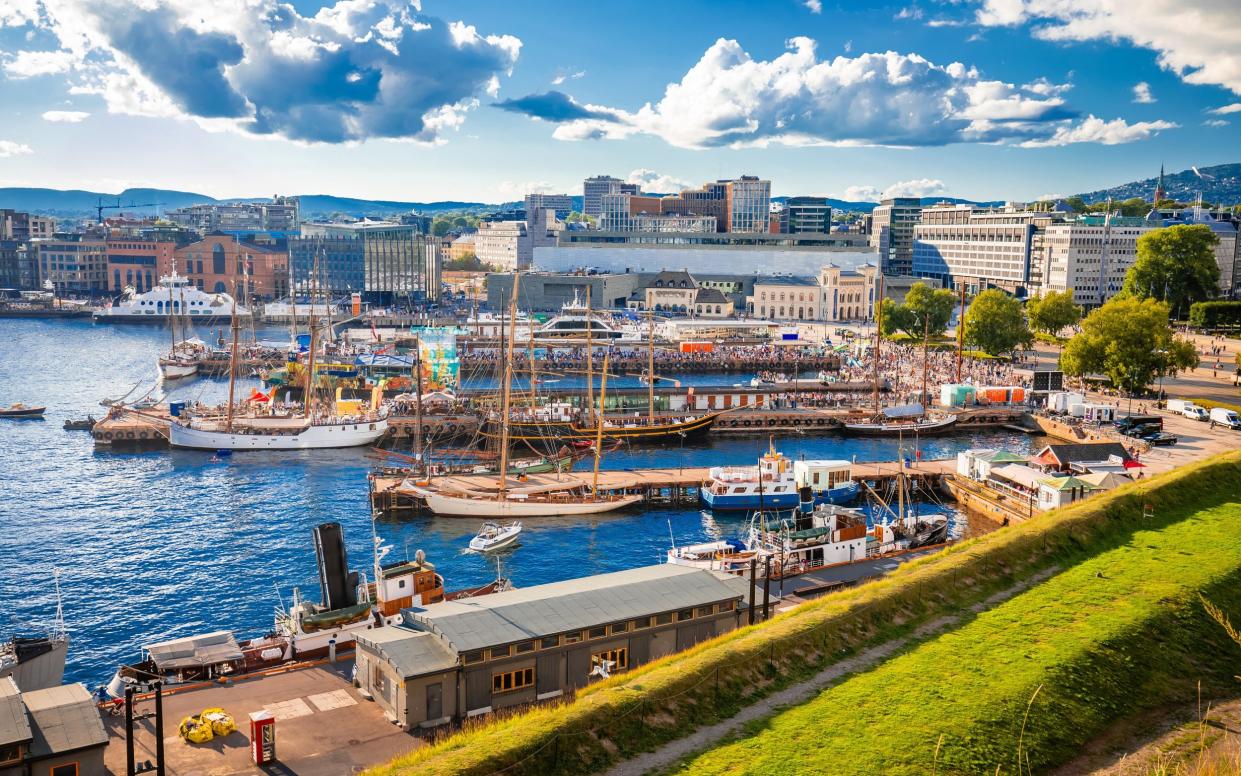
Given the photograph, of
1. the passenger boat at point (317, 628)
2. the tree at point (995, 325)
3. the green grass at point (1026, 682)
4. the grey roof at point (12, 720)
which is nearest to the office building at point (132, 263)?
the tree at point (995, 325)

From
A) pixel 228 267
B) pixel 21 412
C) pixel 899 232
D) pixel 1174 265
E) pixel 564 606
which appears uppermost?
pixel 899 232

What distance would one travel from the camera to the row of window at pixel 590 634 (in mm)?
19156

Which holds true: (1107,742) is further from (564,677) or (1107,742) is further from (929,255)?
(929,255)

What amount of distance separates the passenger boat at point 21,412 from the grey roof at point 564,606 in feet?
153

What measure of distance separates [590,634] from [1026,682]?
27.4ft

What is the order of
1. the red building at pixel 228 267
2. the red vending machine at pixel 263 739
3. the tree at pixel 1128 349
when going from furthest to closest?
the red building at pixel 228 267, the tree at pixel 1128 349, the red vending machine at pixel 263 739

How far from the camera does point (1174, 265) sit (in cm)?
8956

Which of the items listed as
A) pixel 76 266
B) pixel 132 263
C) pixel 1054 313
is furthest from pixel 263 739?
pixel 76 266

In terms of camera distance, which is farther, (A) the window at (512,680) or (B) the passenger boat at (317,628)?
(B) the passenger boat at (317,628)

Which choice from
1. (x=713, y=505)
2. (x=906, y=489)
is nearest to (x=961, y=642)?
(x=713, y=505)

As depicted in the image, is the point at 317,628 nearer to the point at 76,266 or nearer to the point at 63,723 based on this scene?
the point at 63,723

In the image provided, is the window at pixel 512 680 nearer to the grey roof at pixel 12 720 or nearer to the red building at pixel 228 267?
the grey roof at pixel 12 720

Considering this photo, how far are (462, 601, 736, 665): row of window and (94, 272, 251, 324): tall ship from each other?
324 ft

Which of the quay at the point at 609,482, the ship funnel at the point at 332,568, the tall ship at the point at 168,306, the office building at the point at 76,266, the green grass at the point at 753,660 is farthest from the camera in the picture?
the office building at the point at 76,266
